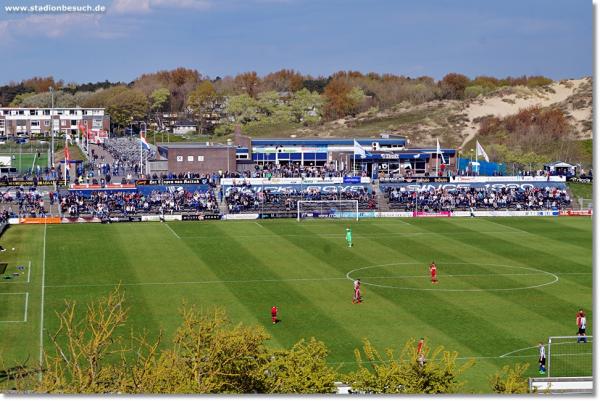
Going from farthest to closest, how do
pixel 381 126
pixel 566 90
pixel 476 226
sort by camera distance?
pixel 566 90
pixel 381 126
pixel 476 226

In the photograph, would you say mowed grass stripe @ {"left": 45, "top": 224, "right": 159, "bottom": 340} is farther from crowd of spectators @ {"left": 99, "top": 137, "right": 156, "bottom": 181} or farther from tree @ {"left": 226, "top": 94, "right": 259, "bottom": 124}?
tree @ {"left": 226, "top": 94, "right": 259, "bottom": 124}

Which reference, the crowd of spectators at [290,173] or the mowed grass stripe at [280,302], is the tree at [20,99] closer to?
the crowd of spectators at [290,173]

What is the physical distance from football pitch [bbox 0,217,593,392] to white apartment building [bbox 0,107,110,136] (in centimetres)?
8736

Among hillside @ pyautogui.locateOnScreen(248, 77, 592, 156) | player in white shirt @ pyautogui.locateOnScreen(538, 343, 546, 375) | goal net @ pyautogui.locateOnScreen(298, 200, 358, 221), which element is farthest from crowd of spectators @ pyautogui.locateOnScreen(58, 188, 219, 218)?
hillside @ pyautogui.locateOnScreen(248, 77, 592, 156)

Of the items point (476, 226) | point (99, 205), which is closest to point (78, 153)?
point (99, 205)

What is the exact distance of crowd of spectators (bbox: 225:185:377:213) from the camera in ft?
253

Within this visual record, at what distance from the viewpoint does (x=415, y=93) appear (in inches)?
7244

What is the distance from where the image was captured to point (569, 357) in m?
33.4

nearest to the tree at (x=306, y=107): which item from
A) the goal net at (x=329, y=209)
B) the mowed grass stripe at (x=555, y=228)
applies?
the goal net at (x=329, y=209)

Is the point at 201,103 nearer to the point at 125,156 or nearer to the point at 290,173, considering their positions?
the point at 125,156

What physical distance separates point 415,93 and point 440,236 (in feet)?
401

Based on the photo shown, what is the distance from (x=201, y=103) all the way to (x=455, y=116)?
168 ft

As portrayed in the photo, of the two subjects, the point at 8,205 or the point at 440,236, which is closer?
the point at 440,236

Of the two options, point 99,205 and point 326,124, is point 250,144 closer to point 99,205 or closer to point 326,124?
point 99,205
